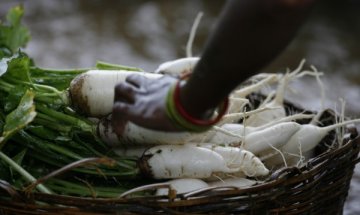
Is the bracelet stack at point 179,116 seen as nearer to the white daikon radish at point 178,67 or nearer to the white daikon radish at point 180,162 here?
the white daikon radish at point 180,162

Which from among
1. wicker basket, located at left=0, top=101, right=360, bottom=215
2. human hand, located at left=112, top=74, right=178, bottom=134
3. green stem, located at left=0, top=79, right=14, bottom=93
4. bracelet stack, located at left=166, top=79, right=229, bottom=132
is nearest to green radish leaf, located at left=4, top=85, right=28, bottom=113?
green stem, located at left=0, top=79, right=14, bottom=93

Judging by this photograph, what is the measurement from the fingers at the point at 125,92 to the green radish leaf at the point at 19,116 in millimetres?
228

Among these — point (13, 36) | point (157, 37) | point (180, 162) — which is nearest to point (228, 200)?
point (180, 162)

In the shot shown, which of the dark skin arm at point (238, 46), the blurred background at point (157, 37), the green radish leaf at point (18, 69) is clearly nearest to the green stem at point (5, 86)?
the green radish leaf at point (18, 69)

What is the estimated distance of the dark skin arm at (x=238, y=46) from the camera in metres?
0.73

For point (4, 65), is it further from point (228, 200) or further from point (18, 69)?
point (228, 200)

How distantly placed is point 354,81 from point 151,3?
1562 millimetres

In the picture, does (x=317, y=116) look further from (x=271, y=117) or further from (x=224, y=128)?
(x=224, y=128)

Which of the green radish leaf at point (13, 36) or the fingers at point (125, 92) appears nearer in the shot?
the fingers at point (125, 92)

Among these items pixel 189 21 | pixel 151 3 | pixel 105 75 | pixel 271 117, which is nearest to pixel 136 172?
pixel 105 75

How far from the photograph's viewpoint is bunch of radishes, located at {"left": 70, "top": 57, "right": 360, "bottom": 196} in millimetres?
1163

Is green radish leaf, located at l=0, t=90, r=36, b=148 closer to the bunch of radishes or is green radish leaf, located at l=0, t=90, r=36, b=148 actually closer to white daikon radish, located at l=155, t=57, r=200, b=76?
the bunch of radishes

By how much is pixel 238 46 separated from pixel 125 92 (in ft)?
0.69

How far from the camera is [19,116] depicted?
110 centimetres
